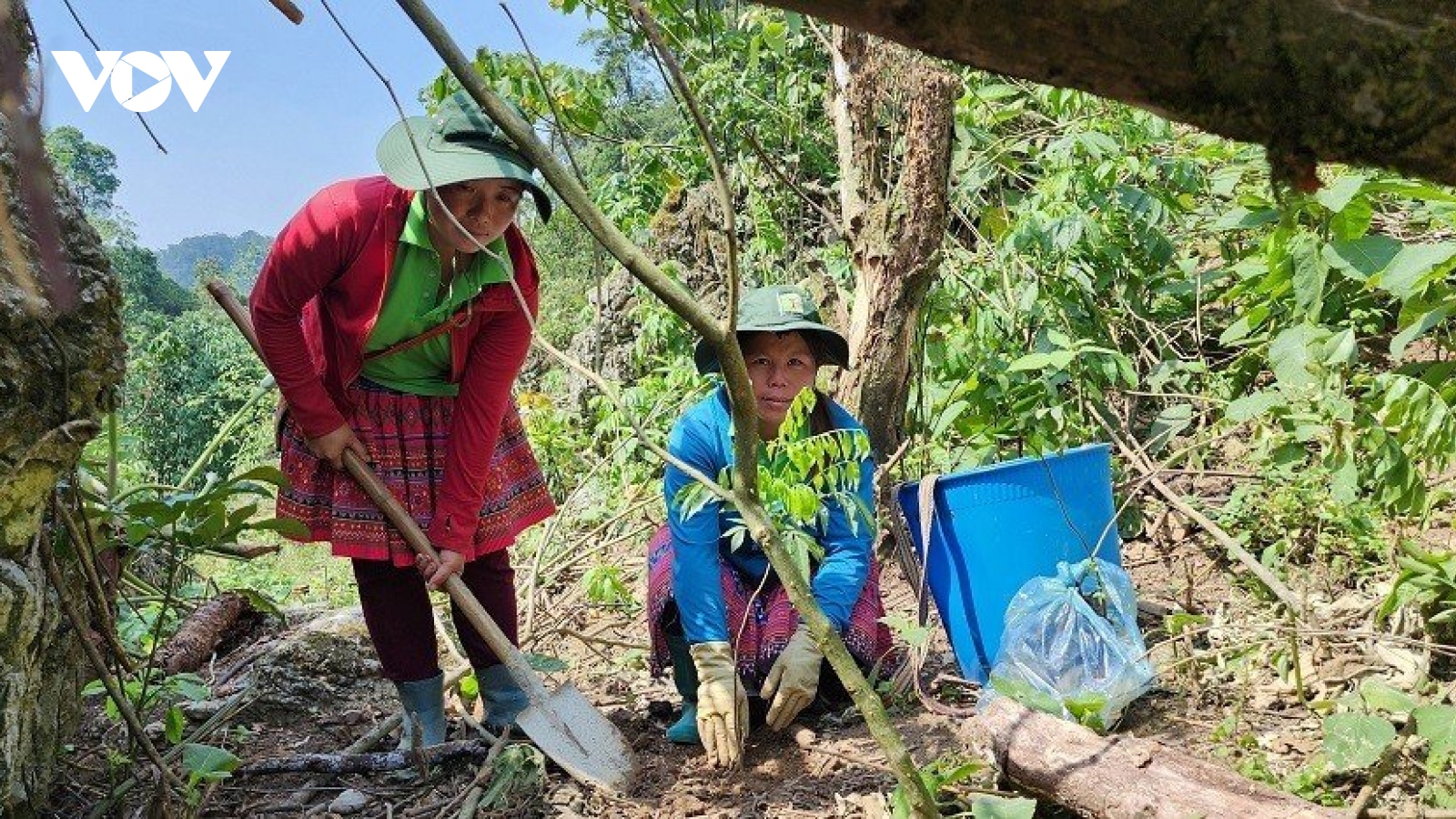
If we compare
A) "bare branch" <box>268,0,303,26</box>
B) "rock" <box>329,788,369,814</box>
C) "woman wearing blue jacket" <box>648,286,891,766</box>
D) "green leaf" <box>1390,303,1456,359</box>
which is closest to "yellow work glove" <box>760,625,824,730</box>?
"woman wearing blue jacket" <box>648,286,891,766</box>

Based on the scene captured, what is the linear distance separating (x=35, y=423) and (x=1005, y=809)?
1762 mm

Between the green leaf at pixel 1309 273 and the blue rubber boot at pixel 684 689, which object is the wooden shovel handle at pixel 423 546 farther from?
the green leaf at pixel 1309 273

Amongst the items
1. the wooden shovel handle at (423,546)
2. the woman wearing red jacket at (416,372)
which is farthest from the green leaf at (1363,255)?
the wooden shovel handle at (423,546)

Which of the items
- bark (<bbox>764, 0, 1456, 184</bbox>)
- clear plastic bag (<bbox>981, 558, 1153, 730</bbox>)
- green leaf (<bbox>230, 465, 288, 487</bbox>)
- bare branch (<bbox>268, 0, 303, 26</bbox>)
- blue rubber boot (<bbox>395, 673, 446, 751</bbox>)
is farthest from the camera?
blue rubber boot (<bbox>395, 673, 446, 751</bbox>)

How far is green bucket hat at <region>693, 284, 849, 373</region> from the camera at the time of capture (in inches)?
117

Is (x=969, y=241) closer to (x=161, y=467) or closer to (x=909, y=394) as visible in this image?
(x=909, y=394)

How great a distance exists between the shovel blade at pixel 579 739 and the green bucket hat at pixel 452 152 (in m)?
1.17

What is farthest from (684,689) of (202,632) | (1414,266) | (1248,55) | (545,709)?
(1248,55)

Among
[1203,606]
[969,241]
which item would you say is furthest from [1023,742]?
[969,241]

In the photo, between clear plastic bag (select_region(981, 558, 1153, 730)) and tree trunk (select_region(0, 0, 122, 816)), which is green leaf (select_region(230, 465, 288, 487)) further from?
clear plastic bag (select_region(981, 558, 1153, 730))

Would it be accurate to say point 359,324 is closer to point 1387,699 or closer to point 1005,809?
point 1005,809

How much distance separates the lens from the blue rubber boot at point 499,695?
3178 millimetres

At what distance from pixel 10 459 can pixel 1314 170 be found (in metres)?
1.99

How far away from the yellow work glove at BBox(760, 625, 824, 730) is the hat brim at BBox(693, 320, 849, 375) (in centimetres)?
68
